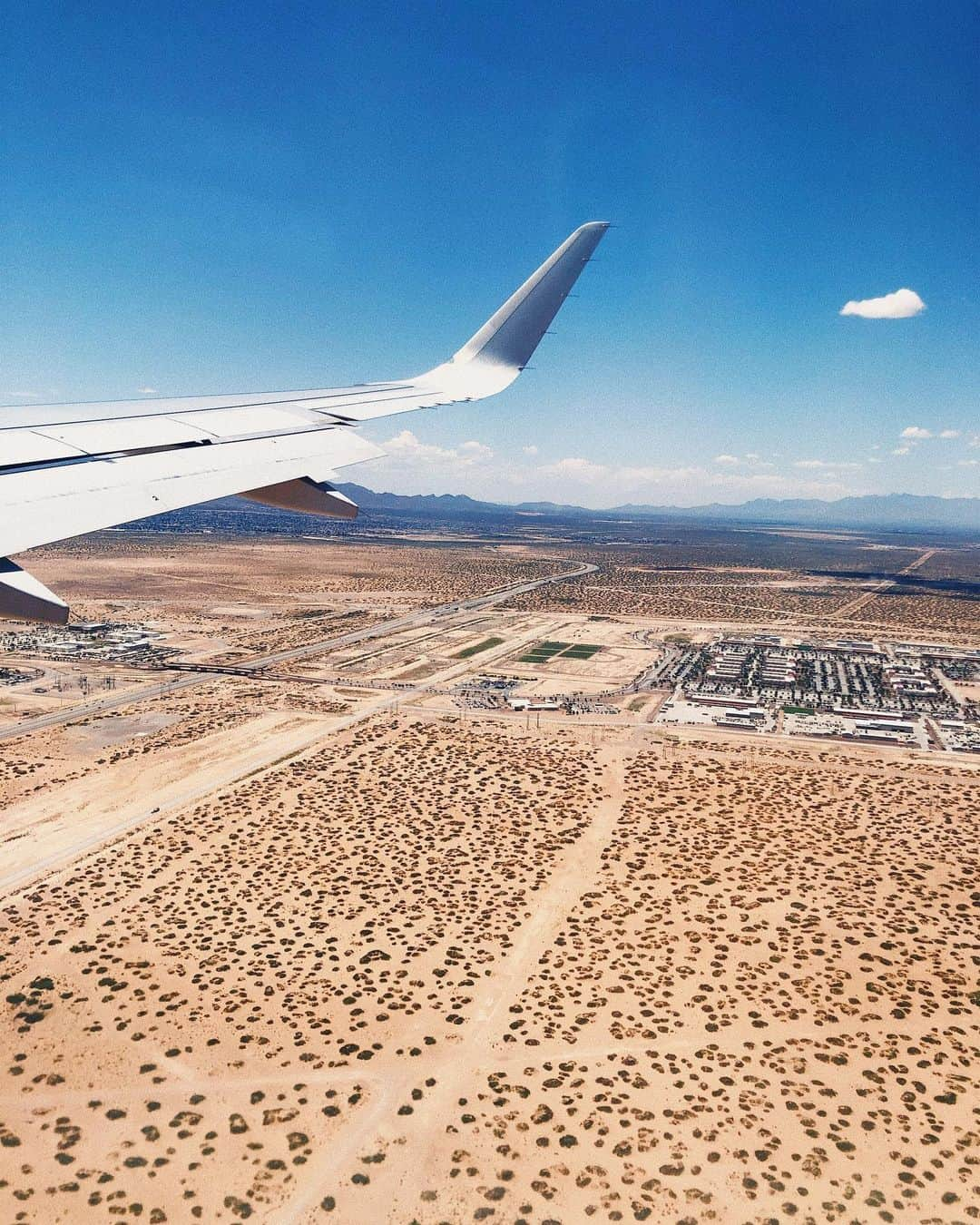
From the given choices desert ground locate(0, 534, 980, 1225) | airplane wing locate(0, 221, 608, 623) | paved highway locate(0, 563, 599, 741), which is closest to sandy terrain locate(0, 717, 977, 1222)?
desert ground locate(0, 534, 980, 1225)

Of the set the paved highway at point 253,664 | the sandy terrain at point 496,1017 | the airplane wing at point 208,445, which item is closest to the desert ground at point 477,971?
the sandy terrain at point 496,1017

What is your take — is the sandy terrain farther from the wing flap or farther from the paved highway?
the paved highway

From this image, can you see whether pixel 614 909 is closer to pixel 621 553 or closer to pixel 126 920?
pixel 126 920

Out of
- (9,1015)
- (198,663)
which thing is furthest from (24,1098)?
(198,663)

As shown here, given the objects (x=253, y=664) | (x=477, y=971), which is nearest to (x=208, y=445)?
(x=477, y=971)

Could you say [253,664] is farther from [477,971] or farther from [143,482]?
[143,482]
